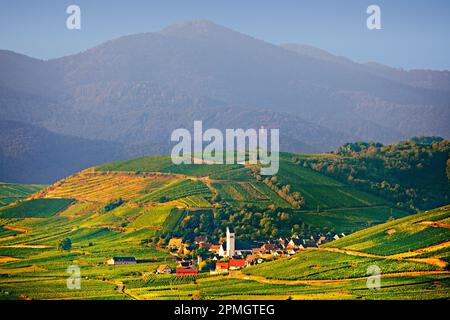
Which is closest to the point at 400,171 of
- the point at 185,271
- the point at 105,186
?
the point at 105,186

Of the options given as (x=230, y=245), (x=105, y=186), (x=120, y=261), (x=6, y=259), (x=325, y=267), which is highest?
(x=105, y=186)

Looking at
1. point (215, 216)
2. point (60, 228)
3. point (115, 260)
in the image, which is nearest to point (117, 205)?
point (60, 228)

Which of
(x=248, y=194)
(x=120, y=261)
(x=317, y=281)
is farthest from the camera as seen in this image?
(x=248, y=194)

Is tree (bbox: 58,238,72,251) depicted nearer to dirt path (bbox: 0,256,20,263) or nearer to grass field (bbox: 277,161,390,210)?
dirt path (bbox: 0,256,20,263)

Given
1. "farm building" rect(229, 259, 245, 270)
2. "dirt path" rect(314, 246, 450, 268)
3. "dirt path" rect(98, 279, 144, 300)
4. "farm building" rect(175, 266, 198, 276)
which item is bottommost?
"dirt path" rect(98, 279, 144, 300)

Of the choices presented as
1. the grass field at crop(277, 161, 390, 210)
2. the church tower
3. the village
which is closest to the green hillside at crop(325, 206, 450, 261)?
the village

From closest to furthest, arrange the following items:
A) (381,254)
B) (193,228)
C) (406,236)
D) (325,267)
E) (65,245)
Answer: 1. (325,267)
2. (381,254)
3. (406,236)
4. (65,245)
5. (193,228)

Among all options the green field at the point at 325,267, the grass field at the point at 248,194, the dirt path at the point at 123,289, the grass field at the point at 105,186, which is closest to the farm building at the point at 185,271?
the green field at the point at 325,267

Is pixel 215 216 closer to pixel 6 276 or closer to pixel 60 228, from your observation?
pixel 60 228

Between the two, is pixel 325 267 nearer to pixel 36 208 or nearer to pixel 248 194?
pixel 248 194
